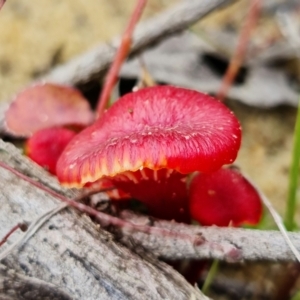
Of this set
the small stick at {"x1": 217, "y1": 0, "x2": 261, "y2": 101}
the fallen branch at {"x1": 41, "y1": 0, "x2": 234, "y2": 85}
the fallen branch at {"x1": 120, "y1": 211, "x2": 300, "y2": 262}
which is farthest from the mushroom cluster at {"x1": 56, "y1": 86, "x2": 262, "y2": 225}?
the small stick at {"x1": 217, "y1": 0, "x2": 261, "y2": 101}

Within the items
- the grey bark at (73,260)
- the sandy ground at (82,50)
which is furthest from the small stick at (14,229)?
the sandy ground at (82,50)

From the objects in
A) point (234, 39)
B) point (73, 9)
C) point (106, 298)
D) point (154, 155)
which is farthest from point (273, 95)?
point (106, 298)

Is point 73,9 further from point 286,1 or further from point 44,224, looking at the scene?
point 44,224

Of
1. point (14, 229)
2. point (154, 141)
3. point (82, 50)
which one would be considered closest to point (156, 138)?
point (154, 141)

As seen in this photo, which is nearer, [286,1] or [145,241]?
[145,241]

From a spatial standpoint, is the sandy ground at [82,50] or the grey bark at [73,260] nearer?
the grey bark at [73,260]

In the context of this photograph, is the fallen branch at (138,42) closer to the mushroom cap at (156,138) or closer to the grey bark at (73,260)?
the mushroom cap at (156,138)
